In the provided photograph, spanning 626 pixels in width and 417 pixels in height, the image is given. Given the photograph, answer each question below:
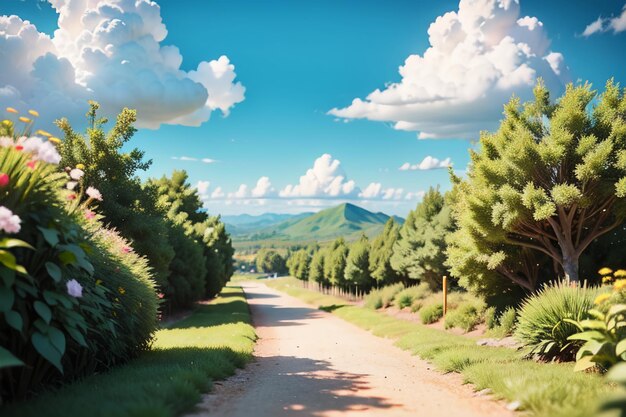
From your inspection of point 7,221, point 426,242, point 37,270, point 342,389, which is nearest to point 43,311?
point 37,270

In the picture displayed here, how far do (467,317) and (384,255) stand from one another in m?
24.4

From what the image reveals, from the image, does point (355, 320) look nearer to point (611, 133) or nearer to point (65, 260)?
point (611, 133)

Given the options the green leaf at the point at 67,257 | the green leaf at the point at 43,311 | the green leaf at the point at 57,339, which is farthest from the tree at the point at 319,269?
the green leaf at the point at 43,311

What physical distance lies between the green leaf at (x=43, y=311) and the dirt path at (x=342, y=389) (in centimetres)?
224

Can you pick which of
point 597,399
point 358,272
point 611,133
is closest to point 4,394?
point 597,399

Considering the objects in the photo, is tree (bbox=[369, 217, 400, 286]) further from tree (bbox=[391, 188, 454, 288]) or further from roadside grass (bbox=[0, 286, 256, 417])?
roadside grass (bbox=[0, 286, 256, 417])

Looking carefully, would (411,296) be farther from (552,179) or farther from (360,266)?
(552,179)

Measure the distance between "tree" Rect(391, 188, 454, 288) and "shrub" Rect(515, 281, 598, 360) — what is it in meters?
18.8

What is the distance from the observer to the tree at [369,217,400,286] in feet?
145

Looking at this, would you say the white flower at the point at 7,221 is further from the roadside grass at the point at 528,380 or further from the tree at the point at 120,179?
the tree at the point at 120,179

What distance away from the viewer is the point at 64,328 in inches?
247

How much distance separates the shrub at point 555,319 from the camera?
929 centimetres

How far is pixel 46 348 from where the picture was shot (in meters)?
5.11

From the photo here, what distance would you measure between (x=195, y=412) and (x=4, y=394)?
2.27 m
